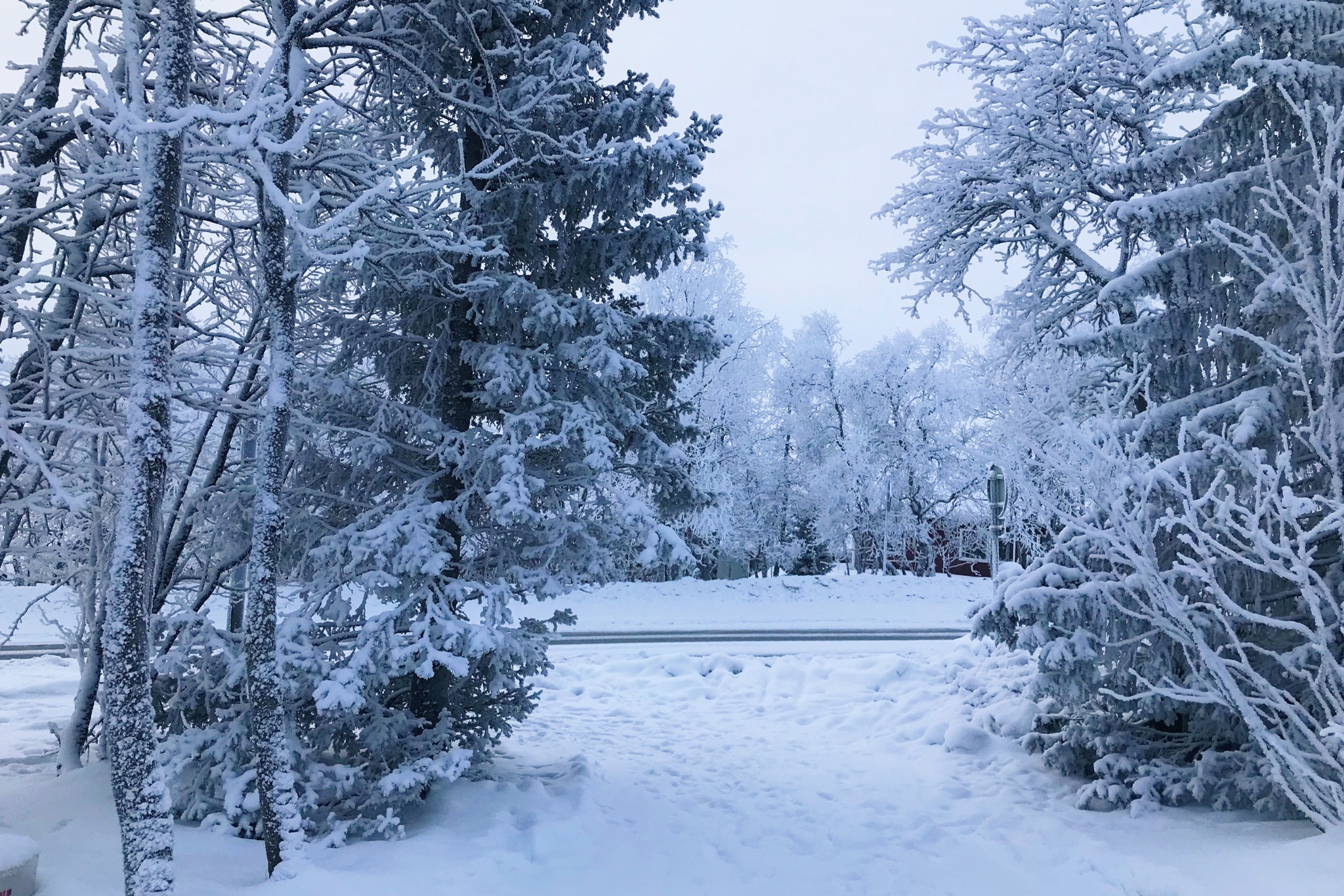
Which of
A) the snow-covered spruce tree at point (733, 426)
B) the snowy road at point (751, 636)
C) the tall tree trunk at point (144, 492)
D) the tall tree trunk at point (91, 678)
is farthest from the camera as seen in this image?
the snow-covered spruce tree at point (733, 426)

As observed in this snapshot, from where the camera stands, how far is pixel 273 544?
522 centimetres

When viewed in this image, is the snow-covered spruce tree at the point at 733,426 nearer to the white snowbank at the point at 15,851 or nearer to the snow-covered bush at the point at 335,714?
the snow-covered bush at the point at 335,714

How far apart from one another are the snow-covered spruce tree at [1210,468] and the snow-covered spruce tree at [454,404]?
3165mm

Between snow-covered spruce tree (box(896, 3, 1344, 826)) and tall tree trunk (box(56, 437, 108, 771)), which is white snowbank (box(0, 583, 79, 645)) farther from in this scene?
snow-covered spruce tree (box(896, 3, 1344, 826))

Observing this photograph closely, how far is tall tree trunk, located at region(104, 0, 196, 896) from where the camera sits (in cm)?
416

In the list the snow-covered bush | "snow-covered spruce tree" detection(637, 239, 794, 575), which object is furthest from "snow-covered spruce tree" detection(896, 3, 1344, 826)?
"snow-covered spruce tree" detection(637, 239, 794, 575)

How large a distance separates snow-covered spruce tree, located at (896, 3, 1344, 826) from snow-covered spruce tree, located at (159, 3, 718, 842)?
125 inches

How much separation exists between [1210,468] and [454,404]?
19.8ft

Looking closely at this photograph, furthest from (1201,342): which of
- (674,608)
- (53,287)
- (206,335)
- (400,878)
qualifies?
(674,608)

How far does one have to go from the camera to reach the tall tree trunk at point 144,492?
416cm

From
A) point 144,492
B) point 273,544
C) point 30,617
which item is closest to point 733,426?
point 30,617

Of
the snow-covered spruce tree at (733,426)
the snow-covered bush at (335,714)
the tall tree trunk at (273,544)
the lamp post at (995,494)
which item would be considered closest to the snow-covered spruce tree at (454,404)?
the snow-covered bush at (335,714)

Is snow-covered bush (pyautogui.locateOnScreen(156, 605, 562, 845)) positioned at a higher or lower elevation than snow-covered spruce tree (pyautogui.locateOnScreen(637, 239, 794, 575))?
lower

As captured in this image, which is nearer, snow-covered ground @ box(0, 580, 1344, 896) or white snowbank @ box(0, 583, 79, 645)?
snow-covered ground @ box(0, 580, 1344, 896)
